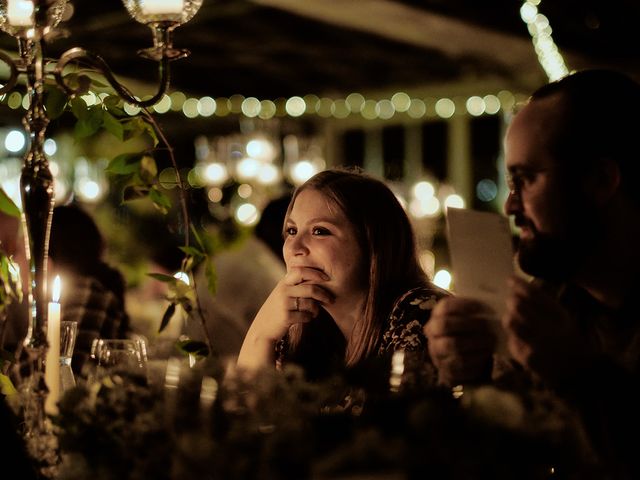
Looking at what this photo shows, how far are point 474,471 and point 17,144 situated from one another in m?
10.0

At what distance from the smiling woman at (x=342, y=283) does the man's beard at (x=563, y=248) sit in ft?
1.99

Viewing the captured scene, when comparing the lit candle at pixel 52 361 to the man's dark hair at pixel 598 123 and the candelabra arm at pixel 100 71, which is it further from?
the man's dark hair at pixel 598 123

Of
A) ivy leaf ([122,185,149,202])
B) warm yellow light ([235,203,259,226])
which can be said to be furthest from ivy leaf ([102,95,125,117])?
warm yellow light ([235,203,259,226])

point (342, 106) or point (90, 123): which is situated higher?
point (342, 106)

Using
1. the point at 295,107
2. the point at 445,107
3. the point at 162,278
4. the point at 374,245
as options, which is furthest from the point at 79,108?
the point at 445,107

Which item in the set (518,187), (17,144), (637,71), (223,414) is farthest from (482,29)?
(223,414)

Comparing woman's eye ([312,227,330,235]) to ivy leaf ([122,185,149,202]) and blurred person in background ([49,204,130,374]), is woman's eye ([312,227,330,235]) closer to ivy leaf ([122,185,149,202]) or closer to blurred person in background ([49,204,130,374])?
ivy leaf ([122,185,149,202])

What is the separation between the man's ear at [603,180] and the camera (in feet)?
5.18

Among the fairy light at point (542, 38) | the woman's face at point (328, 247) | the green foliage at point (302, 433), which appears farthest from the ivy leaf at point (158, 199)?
the fairy light at point (542, 38)

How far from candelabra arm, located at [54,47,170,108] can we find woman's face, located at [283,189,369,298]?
0.63 m

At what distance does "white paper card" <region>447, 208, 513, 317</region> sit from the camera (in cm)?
130

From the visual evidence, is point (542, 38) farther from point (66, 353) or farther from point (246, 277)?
point (66, 353)

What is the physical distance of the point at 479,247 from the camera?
1305 millimetres

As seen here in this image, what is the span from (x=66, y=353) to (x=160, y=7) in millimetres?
754
